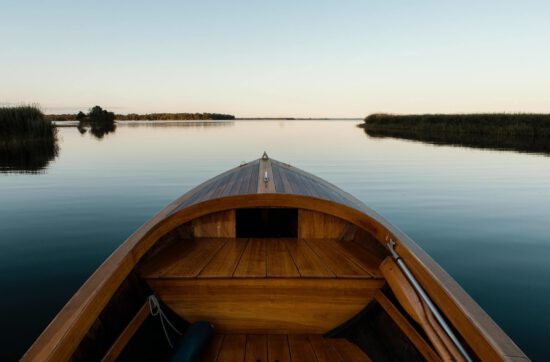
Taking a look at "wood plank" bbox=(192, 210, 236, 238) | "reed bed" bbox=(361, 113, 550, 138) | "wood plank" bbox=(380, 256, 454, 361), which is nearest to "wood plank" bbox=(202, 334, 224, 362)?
A: "wood plank" bbox=(192, 210, 236, 238)

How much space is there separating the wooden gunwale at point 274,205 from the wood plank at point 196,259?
1.25 ft

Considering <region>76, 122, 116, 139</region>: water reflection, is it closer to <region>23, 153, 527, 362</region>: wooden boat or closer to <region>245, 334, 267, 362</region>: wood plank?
<region>23, 153, 527, 362</region>: wooden boat

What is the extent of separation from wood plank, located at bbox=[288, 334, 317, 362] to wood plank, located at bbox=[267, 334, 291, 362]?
0.05m

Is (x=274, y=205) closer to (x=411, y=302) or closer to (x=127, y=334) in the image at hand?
(x=411, y=302)

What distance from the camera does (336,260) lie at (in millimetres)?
3711

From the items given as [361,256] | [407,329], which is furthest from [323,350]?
[361,256]

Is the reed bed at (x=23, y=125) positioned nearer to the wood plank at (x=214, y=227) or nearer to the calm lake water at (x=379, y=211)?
the calm lake water at (x=379, y=211)

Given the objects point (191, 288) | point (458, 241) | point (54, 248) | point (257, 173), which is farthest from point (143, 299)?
point (458, 241)

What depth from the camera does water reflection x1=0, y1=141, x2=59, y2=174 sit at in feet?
57.3

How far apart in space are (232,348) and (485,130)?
4967 centimetres

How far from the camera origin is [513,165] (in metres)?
19.2

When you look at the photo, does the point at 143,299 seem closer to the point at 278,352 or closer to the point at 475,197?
the point at 278,352

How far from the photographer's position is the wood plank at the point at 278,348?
9.89 ft

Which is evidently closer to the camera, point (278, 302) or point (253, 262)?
point (278, 302)
